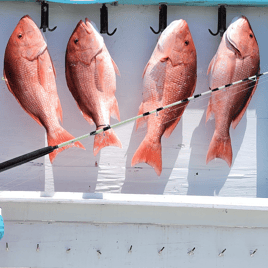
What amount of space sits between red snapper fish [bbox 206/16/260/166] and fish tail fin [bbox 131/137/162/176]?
0.91ft

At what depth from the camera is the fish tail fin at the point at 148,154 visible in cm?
195

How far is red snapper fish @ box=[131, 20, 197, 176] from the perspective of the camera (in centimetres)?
195

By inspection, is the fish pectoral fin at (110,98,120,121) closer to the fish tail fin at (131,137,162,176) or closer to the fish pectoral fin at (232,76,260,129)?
the fish tail fin at (131,137,162,176)

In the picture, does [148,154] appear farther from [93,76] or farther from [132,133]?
[93,76]

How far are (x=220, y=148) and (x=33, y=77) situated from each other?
1026 millimetres

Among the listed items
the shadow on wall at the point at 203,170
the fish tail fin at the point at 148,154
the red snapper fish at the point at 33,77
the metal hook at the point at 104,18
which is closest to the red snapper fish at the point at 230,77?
the shadow on wall at the point at 203,170

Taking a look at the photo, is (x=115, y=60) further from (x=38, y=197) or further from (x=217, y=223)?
(x=217, y=223)

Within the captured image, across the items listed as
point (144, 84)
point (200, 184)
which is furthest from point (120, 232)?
point (144, 84)

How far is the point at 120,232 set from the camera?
2.07 meters

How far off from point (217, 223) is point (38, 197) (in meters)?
0.96

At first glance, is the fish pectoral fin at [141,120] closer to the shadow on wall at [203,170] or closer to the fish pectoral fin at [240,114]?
the shadow on wall at [203,170]

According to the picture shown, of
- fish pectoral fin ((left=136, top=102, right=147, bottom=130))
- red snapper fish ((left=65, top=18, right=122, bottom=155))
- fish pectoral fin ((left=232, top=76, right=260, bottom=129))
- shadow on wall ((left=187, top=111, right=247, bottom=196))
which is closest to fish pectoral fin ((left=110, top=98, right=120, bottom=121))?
red snapper fish ((left=65, top=18, right=122, bottom=155))

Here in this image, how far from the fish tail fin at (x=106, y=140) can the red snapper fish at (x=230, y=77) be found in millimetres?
497

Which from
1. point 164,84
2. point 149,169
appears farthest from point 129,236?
point 164,84
